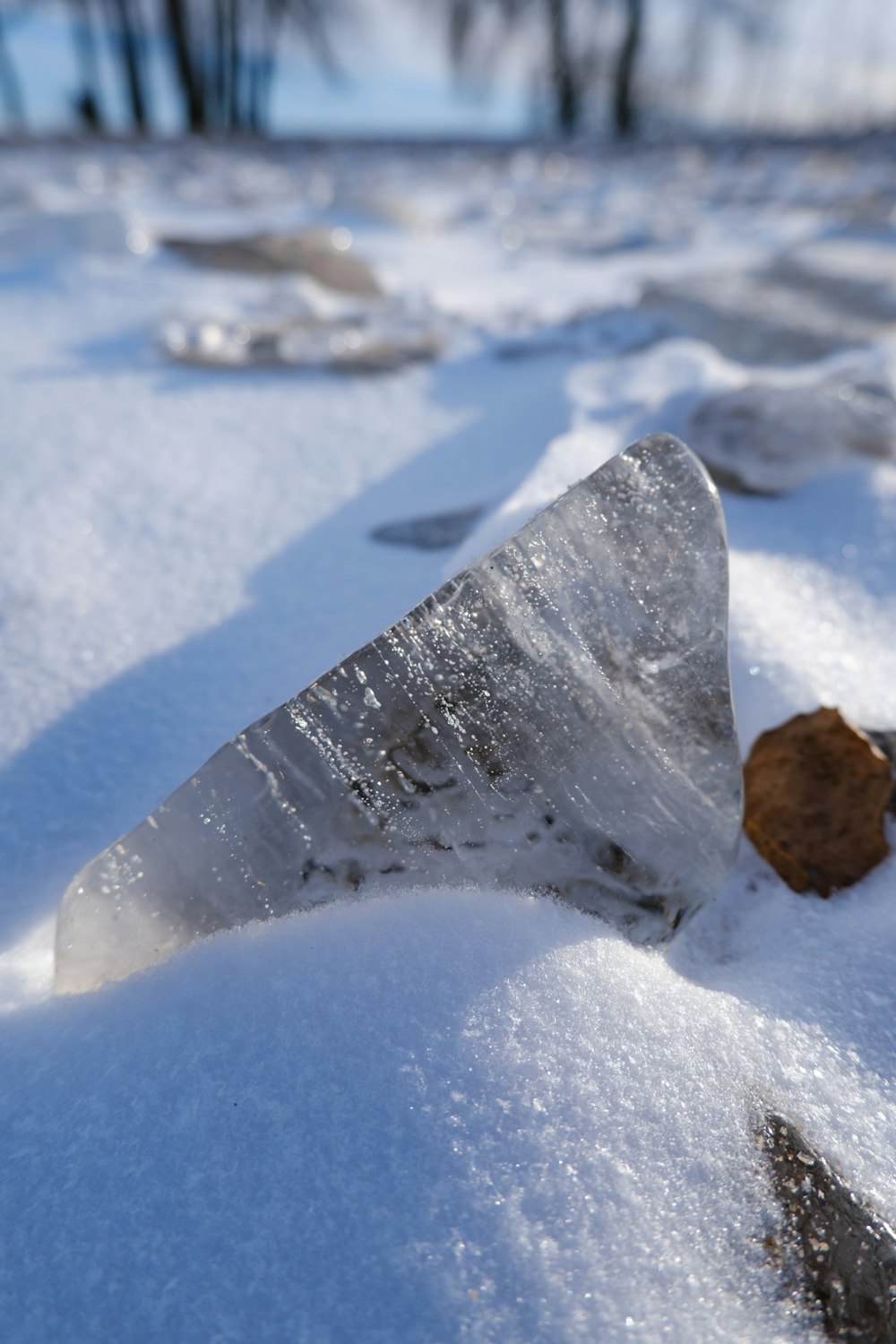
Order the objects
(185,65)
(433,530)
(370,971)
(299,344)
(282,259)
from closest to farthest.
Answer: (370,971)
(433,530)
(299,344)
(282,259)
(185,65)

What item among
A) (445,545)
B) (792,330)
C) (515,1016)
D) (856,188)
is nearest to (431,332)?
(792,330)

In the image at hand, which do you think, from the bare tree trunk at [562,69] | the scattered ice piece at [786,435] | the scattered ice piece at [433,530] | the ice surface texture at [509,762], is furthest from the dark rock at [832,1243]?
the bare tree trunk at [562,69]

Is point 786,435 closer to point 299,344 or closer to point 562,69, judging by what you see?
point 299,344

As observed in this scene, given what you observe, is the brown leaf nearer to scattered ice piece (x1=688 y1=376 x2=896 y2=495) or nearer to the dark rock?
the dark rock

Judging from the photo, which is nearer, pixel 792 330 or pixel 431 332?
pixel 792 330

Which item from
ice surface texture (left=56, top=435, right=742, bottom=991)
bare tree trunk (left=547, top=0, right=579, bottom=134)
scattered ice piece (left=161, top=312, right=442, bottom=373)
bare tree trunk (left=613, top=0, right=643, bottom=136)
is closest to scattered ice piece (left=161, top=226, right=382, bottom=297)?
scattered ice piece (left=161, top=312, right=442, bottom=373)

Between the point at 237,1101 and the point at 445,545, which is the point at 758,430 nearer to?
the point at 445,545

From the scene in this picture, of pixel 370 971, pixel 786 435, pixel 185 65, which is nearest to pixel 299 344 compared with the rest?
pixel 786 435
